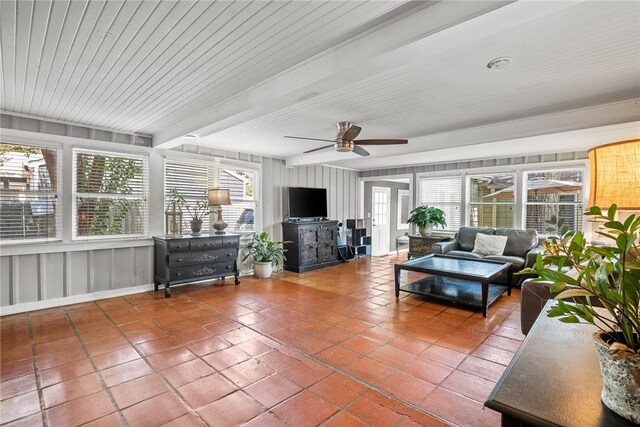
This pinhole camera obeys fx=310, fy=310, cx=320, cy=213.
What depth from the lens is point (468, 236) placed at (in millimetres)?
6129

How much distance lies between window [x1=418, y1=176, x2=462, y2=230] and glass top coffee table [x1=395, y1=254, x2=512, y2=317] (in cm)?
230

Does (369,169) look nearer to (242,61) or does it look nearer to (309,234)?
(309,234)

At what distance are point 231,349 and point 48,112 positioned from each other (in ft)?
11.6

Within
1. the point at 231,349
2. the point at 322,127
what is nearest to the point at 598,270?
the point at 231,349

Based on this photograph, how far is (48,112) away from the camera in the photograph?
3688 millimetres

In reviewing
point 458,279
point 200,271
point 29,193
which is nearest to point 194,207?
point 200,271

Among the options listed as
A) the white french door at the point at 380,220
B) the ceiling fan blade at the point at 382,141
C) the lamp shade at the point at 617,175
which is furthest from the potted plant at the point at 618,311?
the white french door at the point at 380,220

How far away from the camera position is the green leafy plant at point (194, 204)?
497cm

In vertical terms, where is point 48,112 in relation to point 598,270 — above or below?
above

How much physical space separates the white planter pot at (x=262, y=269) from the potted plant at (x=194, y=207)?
125 cm

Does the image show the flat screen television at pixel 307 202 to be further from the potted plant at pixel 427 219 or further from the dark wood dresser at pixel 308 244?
the potted plant at pixel 427 219

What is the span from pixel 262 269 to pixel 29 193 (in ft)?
11.1

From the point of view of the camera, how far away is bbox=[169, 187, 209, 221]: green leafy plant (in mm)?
4973

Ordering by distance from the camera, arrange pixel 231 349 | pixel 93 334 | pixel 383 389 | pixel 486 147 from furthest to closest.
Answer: pixel 486 147
pixel 93 334
pixel 231 349
pixel 383 389
